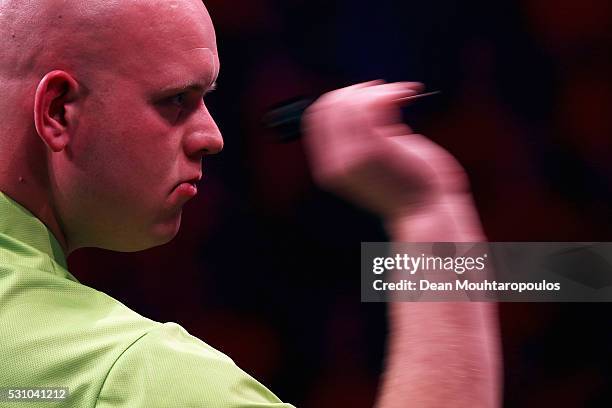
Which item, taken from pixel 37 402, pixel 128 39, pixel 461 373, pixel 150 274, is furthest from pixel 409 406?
pixel 150 274

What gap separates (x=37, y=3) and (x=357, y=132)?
0.34 metres

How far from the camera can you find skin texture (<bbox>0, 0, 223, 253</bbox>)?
3.02 feet

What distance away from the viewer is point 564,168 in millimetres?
1617

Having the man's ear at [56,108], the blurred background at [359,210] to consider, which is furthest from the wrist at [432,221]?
the blurred background at [359,210]

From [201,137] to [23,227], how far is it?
0.18m

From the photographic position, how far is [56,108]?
92 centimetres

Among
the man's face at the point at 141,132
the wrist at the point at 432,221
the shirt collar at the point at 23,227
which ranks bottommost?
the wrist at the point at 432,221

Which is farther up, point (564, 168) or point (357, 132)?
point (564, 168)

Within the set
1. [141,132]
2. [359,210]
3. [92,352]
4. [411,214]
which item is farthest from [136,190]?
[359,210]

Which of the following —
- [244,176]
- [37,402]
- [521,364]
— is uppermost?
[244,176]

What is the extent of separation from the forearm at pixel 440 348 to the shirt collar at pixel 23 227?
0.33 m

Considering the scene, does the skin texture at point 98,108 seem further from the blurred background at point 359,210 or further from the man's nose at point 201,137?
the blurred background at point 359,210

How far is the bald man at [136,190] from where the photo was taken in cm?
79

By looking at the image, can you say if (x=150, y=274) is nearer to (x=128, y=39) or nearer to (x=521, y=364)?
(x=521, y=364)
